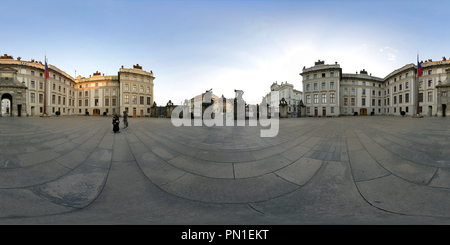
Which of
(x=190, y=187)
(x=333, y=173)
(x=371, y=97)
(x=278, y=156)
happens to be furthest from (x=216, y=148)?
(x=371, y=97)

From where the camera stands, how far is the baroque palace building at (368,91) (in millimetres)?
34250

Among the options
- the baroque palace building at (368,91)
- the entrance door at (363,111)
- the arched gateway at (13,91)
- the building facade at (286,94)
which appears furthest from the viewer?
the building facade at (286,94)

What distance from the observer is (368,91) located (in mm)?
44562

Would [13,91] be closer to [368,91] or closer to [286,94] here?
[286,94]

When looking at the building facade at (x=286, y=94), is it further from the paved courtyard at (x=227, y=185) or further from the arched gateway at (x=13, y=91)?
the arched gateway at (x=13, y=91)

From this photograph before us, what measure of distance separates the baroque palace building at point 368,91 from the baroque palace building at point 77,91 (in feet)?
138

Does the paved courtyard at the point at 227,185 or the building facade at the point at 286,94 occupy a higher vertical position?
the building facade at the point at 286,94

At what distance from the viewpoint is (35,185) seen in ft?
11.3

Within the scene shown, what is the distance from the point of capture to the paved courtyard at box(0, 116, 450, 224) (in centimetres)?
260

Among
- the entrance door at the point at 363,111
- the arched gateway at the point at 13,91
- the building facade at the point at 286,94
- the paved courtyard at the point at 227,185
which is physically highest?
the building facade at the point at 286,94

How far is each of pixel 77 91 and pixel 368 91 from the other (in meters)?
78.5

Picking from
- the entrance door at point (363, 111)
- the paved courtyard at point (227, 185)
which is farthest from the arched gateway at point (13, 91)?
the entrance door at point (363, 111)

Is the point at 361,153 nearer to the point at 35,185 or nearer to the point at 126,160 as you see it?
the point at 126,160
